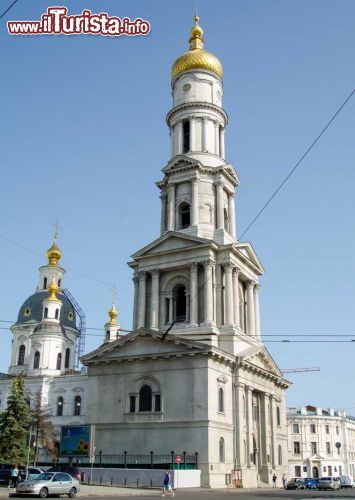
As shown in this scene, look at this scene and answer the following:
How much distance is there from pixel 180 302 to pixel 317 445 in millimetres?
57641

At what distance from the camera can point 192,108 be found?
52.2m

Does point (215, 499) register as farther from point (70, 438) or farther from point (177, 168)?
point (177, 168)

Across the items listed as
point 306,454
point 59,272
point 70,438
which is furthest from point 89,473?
point 306,454

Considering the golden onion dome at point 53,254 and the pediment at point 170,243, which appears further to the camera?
the golden onion dome at point 53,254

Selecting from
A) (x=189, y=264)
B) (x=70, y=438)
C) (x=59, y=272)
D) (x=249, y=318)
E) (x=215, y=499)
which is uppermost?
(x=59, y=272)

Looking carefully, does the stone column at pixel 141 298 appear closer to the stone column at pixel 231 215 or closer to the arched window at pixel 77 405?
the stone column at pixel 231 215

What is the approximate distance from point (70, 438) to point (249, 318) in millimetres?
18258

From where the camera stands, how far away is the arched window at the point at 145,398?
138ft

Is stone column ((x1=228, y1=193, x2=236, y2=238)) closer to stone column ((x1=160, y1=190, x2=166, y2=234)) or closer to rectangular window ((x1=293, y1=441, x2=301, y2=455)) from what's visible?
stone column ((x1=160, y1=190, x2=166, y2=234))

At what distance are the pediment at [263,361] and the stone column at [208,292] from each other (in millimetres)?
4086

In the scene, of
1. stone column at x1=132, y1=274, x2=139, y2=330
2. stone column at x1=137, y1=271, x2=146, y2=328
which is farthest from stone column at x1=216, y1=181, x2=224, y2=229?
stone column at x1=132, y1=274, x2=139, y2=330

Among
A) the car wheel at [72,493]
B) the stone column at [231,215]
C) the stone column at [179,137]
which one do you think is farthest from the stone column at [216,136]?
the car wheel at [72,493]

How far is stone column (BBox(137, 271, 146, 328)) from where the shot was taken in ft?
154

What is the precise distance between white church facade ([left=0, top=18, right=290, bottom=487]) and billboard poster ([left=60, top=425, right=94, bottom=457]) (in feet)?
13.8
